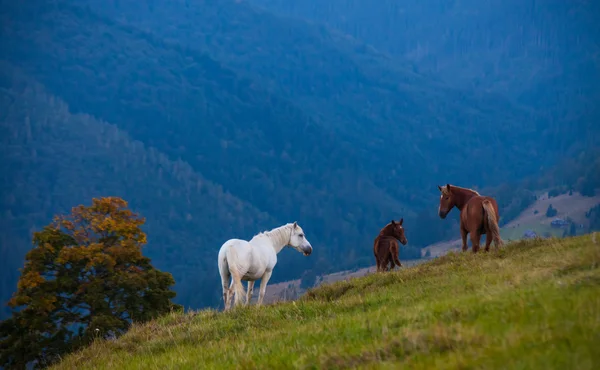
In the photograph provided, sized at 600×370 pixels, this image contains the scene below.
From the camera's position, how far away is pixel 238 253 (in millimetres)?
20172

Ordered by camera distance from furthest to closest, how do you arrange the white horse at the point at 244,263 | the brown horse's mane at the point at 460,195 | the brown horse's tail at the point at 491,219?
1. the white horse at the point at 244,263
2. the brown horse's mane at the point at 460,195
3. the brown horse's tail at the point at 491,219

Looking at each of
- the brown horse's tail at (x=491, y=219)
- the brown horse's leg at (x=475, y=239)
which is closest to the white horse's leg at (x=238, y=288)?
the brown horse's leg at (x=475, y=239)

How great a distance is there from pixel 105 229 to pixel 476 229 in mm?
27886

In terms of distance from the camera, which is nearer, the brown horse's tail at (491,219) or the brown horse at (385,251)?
the brown horse's tail at (491,219)

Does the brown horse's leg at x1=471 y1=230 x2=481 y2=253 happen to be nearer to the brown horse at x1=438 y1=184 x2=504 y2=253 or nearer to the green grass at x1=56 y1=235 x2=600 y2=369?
the brown horse at x1=438 y1=184 x2=504 y2=253

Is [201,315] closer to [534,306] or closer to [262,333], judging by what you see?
[262,333]

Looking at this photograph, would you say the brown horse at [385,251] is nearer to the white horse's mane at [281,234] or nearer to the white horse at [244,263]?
the white horse's mane at [281,234]

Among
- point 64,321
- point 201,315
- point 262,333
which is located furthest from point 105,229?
point 262,333

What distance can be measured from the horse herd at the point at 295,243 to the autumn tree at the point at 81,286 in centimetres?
1562

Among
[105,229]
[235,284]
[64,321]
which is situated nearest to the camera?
[235,284]

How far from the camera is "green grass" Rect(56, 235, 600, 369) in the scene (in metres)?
6.50

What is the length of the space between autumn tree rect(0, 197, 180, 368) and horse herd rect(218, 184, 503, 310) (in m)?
15.6

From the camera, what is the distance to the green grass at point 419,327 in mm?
6504

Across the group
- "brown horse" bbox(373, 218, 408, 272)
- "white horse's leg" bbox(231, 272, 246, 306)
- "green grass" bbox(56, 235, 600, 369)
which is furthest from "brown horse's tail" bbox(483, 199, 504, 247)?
"white horse's leg" bbox(231, 272, 246, 306)
